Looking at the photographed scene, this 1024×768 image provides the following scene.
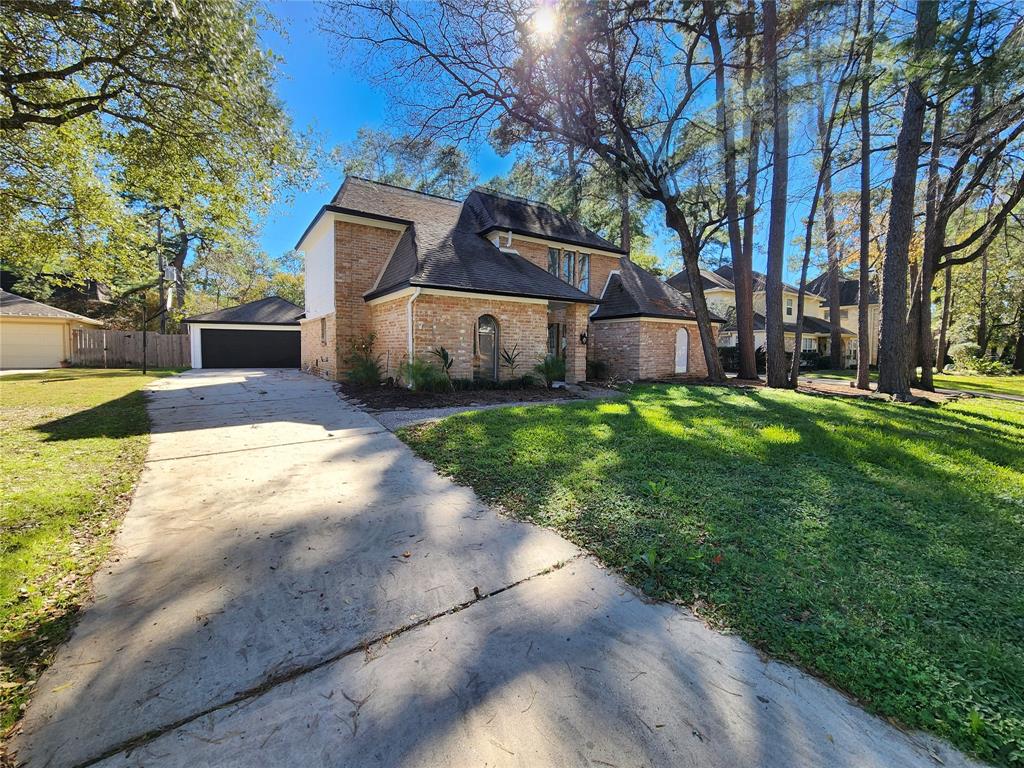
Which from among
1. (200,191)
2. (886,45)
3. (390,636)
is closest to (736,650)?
(390,636)

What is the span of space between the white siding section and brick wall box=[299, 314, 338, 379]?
1.29 ft

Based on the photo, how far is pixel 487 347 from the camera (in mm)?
11898

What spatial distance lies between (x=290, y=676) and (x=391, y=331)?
10736 millimetres

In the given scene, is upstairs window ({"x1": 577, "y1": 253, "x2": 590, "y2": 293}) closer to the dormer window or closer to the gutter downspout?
the dormer window

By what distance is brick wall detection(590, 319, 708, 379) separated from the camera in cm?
1587

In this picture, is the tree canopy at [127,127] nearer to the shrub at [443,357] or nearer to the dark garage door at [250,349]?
the shrub at [443,357]

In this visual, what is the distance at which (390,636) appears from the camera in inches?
85.7

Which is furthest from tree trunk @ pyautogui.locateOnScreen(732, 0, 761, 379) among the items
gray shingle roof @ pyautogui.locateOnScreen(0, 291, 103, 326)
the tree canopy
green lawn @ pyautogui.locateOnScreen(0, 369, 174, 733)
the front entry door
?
gray shingle roof @ pyautogui.locateOnScreen(0, 291, 103, 326)

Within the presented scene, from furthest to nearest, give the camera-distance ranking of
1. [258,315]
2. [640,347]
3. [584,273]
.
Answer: [258,315] → [584,273] → [640,347]

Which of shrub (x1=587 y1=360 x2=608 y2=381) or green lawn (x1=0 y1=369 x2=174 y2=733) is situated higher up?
shrub (x1=587 y1=360 x2=608 y2=381)

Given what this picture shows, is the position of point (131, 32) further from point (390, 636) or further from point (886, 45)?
point (886, 45)

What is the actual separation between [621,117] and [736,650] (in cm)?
1336

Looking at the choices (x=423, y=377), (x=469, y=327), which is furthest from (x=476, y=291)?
(x=423, y=377)

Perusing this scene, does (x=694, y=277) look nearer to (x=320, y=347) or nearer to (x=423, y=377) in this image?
(x=423, y=377)
